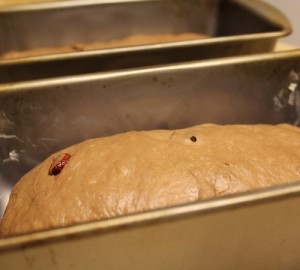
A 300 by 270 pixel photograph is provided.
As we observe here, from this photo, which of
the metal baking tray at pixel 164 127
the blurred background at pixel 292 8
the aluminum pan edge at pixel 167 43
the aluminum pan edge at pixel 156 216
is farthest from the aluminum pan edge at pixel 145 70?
the blurred background at pixel 292 8

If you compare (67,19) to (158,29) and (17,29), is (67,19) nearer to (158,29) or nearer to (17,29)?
(17,29)

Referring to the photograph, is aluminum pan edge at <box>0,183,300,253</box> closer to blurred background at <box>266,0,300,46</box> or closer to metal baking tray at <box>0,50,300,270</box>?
metal baking tray at <box>0,50,300,270</box>

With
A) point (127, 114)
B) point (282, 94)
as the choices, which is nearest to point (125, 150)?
point (127, 114)

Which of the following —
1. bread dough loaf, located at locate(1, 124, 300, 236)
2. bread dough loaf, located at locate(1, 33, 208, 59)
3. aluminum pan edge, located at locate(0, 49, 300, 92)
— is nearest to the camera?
bread dough loaf, located at locate(1, 124, 300, 236)

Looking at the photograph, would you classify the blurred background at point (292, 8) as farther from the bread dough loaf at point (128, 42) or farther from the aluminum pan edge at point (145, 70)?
the aluminum pan edge at point (145, 70)

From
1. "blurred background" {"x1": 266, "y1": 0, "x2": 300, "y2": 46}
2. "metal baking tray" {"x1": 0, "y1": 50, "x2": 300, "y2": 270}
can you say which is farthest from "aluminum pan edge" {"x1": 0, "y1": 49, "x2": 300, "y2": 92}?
"blurred background" {"x1": 266, "y1": 0, "x2": 300, "y2": 46}

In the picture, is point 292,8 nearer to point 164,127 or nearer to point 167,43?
point 167,43

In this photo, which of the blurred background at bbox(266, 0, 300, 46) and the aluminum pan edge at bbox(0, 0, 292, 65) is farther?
the blurred background at bbox(266, 0, 300, 46)
